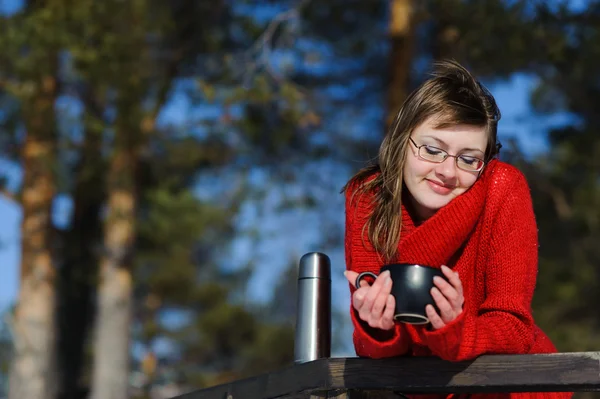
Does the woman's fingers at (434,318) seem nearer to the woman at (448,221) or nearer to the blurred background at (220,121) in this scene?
the woman at (448,221)

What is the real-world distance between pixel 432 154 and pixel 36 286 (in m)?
9.67

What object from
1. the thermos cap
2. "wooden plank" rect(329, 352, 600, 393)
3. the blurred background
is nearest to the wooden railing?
"wooden plank" rect(329, 352, 600, 393)

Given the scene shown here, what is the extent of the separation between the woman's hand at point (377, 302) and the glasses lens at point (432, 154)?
33 cm

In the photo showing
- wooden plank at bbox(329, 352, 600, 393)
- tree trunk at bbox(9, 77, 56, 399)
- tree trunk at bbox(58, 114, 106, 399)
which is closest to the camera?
wooden plank at bbox(329, 352, 600, 393)

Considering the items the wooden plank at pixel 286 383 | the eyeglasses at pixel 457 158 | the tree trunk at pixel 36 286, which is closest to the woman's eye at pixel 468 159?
the eyeglasses at pixel 457 158

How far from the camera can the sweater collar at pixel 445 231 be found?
5.85 ft

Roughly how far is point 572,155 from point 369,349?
930 cm

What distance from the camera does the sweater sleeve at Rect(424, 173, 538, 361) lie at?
157cm

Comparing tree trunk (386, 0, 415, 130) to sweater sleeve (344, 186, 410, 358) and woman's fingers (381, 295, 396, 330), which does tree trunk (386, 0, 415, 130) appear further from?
woman's fingers (381, 295, 396, 330)

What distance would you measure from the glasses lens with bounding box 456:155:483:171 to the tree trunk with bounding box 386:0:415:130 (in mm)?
6994

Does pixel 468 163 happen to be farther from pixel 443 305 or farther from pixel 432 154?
pixel 443 305

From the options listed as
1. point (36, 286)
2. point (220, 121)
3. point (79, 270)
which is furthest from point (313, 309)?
point (79, 270)

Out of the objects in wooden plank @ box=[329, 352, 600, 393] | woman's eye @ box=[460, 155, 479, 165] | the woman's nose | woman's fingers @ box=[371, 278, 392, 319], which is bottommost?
wooden plank @ box=[329, 352, 600, 393]

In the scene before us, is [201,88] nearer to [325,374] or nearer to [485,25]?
[485,25]
